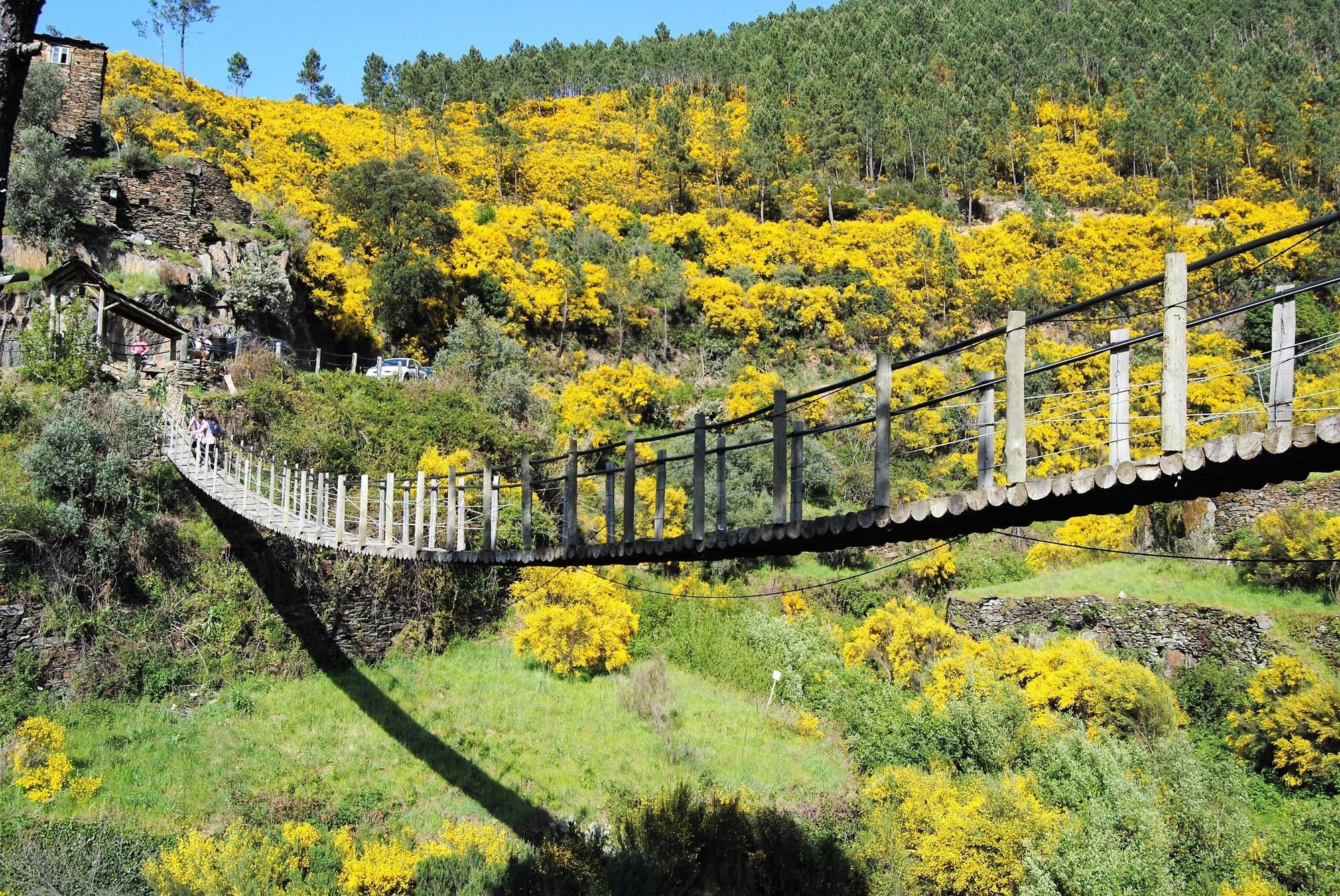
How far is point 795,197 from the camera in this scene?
41.3 m

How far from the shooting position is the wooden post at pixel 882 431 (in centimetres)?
449

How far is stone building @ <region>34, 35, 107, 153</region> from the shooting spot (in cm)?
2328

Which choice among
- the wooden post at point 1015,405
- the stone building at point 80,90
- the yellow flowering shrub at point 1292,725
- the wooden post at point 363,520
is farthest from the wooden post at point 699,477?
the stone building at point 80,90

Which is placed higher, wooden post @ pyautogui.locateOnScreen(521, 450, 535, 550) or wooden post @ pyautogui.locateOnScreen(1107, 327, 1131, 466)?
wooden post @ pyautogui.locateOnScreen(1107, 327, 1131, 466)

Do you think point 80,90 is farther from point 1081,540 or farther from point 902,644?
point 1081,540

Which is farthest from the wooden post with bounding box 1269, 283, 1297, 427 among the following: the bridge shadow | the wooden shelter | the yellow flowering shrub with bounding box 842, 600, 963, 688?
the wooden shelter

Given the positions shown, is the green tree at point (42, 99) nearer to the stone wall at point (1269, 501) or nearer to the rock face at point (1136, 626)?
the rock face at point (1136, 626)

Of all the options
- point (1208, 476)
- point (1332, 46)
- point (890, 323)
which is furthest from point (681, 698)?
point (1332, 46)

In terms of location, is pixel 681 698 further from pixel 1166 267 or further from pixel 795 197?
pixel 795 197

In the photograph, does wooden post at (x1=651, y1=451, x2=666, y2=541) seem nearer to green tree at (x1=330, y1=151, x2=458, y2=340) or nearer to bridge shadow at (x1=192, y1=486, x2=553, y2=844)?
bridge shadow at (x1=192, y1=486, x2=553, y2=844)

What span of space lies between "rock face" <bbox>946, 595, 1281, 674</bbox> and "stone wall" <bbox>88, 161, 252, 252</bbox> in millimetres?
18050

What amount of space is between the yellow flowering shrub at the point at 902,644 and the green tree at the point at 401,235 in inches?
560

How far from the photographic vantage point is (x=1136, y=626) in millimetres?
16016

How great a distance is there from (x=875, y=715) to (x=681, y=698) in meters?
3.09
